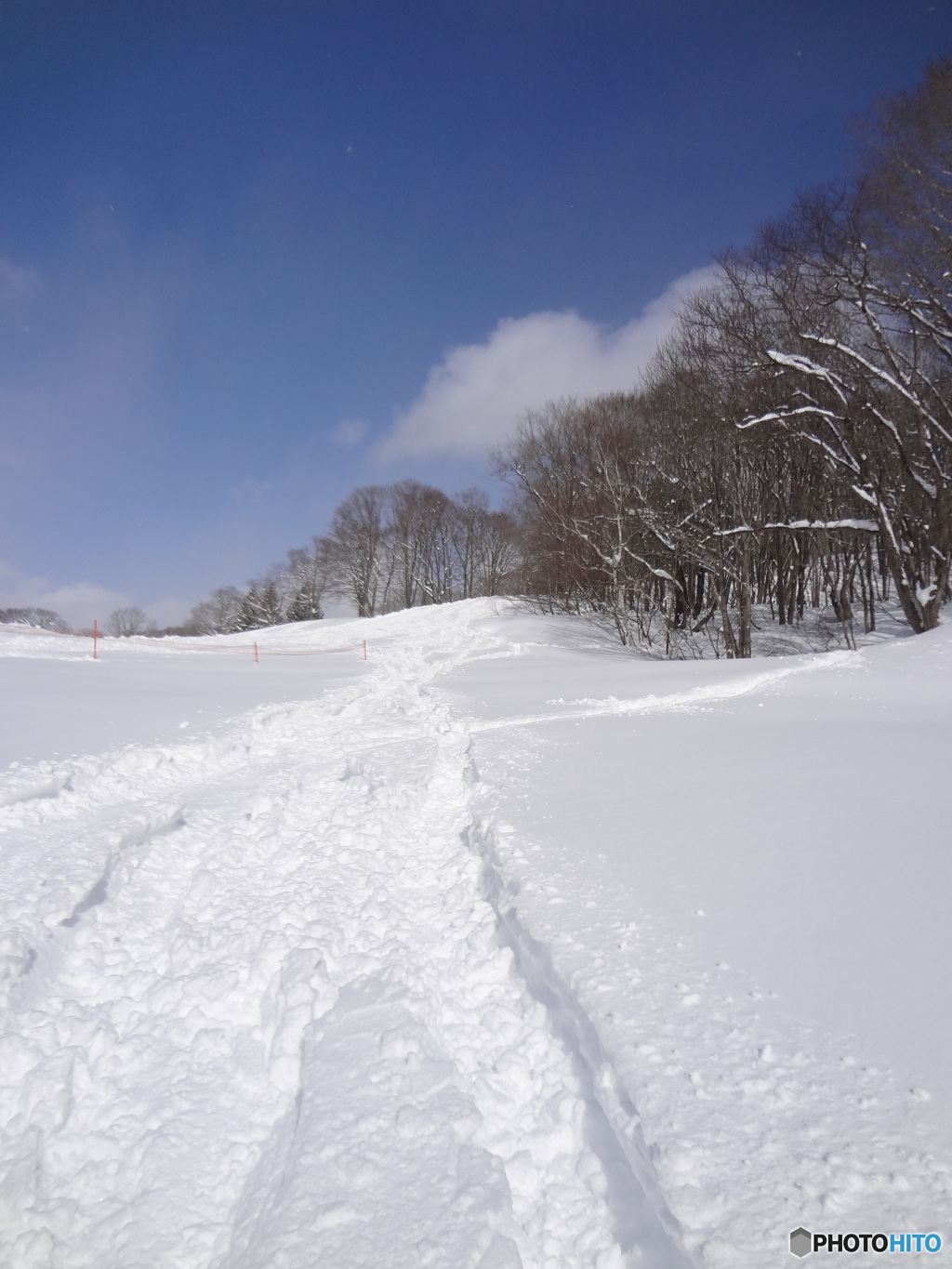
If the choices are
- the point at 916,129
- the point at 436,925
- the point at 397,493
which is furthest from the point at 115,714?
the point at 397,493

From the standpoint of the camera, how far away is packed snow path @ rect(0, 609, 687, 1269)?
183cm

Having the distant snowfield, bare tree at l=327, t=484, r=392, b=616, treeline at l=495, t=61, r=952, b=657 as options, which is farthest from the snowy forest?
bare tree at l=327, t=484, r=392, b=616

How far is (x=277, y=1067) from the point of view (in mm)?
2441

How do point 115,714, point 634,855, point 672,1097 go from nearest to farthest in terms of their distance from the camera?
point 672,1097 < point 634,855 < point 115,714

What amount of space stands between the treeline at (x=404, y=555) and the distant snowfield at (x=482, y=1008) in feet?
114

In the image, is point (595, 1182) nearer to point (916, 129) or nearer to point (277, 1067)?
point (277, 1067)

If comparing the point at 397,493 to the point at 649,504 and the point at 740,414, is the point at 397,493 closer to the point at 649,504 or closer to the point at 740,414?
the point at 649,504

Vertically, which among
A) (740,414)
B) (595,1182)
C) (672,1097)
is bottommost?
(595,1182)

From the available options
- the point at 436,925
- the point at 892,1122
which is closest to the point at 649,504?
the point at 436,925

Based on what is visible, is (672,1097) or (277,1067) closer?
(672,1097)

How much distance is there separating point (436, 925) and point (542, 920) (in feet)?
2.26

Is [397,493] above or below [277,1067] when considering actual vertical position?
above

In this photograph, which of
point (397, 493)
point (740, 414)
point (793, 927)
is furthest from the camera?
point (397, 493)

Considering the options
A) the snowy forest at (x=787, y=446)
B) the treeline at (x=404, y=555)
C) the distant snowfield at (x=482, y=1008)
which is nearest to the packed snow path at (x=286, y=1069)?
the distant snowfield at (x=482, y=1008)
